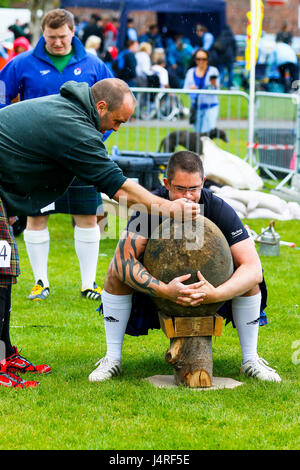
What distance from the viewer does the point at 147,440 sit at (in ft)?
11.7

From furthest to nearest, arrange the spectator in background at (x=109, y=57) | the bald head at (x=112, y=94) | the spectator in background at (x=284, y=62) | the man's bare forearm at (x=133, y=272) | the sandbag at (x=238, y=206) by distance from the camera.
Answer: the spectator in background at (x=284, y=62) → the spectator in background at (x=109, y=57) → the sandbag at (x=238, y=206) → the man's bare forearm at (x=133, y=272) → the bald head at (x=112, y=94)

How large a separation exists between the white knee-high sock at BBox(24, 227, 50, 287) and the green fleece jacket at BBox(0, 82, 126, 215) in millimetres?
2312

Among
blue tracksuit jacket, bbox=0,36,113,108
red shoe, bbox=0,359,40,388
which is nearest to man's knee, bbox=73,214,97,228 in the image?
blue tracksuit jacket, bbox=0,36,113,108

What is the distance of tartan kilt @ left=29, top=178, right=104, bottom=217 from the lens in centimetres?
642

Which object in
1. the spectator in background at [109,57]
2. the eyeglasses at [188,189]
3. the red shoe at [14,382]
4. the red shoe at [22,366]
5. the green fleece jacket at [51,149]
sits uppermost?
the green fleece jacket at [51,149]

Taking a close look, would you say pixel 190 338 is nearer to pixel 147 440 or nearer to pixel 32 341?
pixel 147 440

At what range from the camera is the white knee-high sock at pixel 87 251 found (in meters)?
6.58

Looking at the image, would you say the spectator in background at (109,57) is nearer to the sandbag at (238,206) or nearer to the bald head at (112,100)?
the sandbag at (238,206)

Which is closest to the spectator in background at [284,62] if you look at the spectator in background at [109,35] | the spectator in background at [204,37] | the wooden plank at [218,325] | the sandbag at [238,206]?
the spectator in background at [204,37]

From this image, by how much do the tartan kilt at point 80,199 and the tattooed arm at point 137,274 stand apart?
2.06 m

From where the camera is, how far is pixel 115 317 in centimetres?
453

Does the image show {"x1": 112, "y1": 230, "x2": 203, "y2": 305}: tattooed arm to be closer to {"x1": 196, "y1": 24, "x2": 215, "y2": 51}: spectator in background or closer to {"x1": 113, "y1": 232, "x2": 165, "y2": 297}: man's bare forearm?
{"x1": 113, "y1": 232, "x2": 165, "y2": 297}: man's bare forearm

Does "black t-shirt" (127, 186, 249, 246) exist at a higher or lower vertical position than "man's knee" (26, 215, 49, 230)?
higher

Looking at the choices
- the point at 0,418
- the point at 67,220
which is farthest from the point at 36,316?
the point at 67,220
